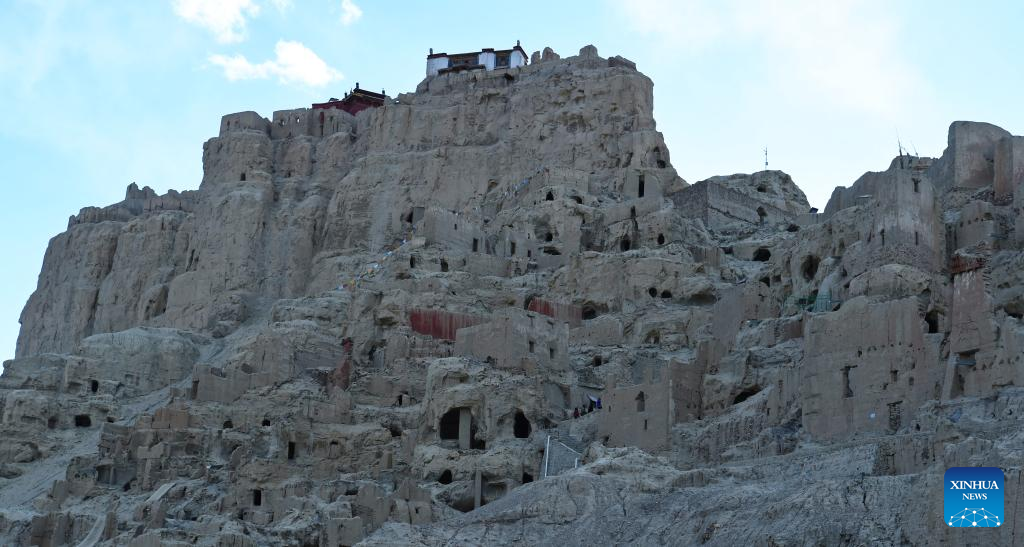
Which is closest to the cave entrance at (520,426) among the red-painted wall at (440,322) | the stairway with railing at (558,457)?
the stairway with railing at (558,457)

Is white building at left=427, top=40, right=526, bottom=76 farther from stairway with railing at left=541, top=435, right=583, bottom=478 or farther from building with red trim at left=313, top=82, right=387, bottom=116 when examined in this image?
stairway with railing at left=541, top=435, right=583, bottom=478

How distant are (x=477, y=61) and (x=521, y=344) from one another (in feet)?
160

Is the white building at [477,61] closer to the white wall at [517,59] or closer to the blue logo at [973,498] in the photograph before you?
the white wall at [517,59]

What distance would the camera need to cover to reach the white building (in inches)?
4419

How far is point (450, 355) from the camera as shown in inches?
2854

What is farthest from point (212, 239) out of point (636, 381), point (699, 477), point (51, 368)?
point (699, 477)

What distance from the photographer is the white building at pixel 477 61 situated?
112 m

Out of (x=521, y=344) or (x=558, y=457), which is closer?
(x=558, y=457)

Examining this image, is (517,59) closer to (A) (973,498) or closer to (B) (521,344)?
(B) (521,344)

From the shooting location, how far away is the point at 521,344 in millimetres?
67688

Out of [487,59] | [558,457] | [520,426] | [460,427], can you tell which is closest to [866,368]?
[558,457]

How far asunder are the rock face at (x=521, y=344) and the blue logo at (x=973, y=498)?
1.31 feet

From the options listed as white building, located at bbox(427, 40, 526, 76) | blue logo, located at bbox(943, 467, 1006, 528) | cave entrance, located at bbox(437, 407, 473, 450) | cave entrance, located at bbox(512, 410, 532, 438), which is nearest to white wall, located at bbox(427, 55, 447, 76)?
white building, located at bbox(427, 40, 526, 76)

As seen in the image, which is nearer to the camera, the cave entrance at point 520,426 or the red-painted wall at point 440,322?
the cave entrance at point 520,426
